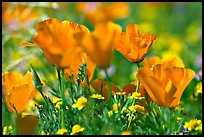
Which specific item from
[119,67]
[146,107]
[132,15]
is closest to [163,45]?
[119,67]

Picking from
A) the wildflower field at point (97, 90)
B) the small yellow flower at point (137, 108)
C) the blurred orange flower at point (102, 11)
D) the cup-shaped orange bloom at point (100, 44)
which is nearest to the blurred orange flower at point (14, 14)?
the blurred orange flower at point (102, 11)

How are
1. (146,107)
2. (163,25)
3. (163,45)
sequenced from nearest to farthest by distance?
(146,107) → (163,45) → (163,25)

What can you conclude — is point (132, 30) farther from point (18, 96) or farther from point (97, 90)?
point (18, 96)

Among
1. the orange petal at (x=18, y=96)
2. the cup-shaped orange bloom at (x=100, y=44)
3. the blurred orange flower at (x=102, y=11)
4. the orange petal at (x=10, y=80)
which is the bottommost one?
the orange petal at (x=18, y=96)

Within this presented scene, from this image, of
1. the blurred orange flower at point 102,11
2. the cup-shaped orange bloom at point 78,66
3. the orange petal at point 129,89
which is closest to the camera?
the cup-shaped orange bloom at point 78,66

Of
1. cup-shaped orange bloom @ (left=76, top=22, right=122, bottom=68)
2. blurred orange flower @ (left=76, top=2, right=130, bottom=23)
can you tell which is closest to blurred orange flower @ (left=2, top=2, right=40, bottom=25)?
blurred orange flower @ (left=76, top=2, right=130, bottom=23)

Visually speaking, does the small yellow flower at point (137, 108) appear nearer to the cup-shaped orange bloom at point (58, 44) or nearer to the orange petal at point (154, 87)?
the orange petal at point (154, 87)

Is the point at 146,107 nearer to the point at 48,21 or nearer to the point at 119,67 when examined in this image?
the point at 48,21
